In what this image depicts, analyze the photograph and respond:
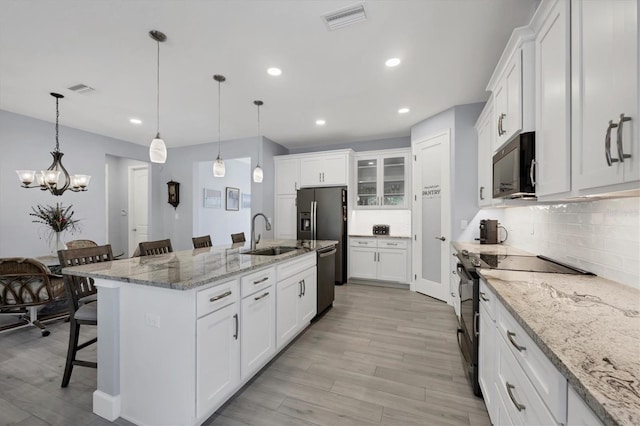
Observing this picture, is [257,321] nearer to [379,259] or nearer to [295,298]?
[295,298]

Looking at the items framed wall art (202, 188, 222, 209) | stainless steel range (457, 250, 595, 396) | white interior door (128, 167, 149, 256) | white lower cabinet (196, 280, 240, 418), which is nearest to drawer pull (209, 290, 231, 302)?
white lower cabinet (196, 280, 240, 418)

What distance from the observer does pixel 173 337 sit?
149 centimetres

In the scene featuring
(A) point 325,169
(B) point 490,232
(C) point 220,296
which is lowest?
(C) point 220,296

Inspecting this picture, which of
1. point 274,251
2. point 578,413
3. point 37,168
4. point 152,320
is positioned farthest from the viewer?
point 37,168

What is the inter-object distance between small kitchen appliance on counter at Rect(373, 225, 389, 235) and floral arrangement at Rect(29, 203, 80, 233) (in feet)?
15.8

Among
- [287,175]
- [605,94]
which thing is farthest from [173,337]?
[287,175]

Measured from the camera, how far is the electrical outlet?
5.05 feet

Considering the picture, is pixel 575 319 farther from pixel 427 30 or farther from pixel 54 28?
pixel 54 28

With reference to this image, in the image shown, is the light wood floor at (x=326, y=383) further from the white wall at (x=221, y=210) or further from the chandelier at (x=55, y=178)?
the white wall at (x=221, y=210)

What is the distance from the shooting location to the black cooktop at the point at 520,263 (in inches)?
69.6

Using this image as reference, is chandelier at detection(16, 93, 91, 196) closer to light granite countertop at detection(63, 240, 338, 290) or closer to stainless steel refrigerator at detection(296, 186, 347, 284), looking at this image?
light granite countertop at detection(63, 240, 338, 290)

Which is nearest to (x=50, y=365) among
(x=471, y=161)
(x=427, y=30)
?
(x=427, y=30)

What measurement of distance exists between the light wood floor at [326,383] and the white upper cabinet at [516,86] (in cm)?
192

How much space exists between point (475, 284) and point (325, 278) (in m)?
1.90
